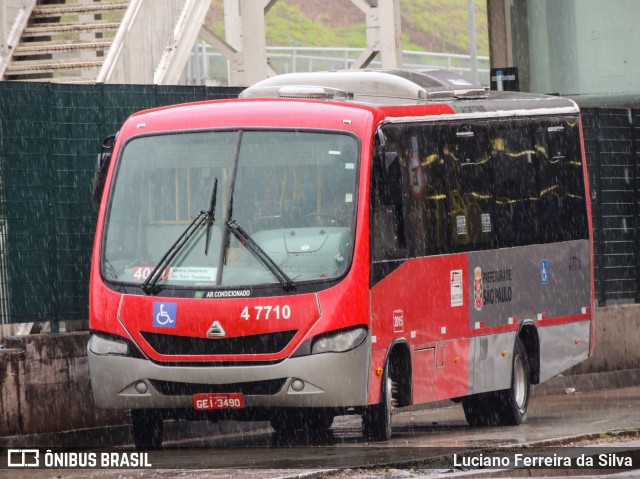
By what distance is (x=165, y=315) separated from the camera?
44.9 feet

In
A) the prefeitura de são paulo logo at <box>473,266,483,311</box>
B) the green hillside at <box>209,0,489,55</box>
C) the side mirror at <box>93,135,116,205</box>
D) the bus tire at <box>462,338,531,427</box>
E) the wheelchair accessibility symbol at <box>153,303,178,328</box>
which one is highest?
the green hillside at <box>209,0,489,55</box>

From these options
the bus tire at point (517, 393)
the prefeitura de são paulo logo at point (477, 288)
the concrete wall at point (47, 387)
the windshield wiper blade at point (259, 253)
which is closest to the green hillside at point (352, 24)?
the bus tire at point (517, 393)

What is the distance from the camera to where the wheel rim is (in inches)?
675

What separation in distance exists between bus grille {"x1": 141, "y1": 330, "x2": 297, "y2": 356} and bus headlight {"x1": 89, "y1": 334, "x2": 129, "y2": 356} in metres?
0.29

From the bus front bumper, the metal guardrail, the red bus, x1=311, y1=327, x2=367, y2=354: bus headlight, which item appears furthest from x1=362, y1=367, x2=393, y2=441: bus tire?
the metal guardrail

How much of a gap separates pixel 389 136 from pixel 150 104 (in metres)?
2.81

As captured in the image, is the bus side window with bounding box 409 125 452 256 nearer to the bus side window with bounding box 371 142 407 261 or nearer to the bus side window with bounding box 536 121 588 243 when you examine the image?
the bus side window with bounding box 371 142 407 261

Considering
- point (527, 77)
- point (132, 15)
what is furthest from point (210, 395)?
point (527, 77)

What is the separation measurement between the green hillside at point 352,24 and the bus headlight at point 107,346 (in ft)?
268

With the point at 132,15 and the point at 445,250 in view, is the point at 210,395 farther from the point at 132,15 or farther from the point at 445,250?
the point at 132,15

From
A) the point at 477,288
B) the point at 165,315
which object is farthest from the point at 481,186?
the point at 165,315

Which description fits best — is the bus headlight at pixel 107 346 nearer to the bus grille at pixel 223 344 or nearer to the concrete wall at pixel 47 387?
the bus grille at pixel 223 344

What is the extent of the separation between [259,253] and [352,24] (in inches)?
3608

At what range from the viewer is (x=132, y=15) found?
21.8 m
